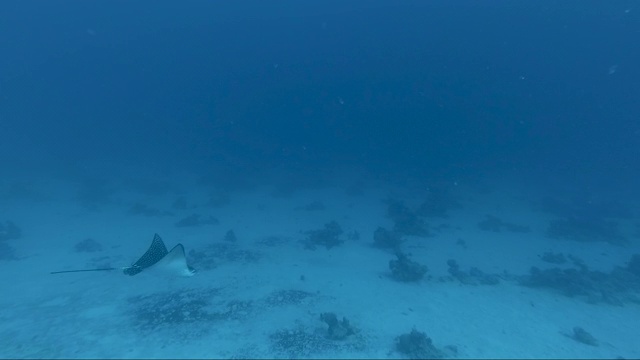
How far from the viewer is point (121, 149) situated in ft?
185

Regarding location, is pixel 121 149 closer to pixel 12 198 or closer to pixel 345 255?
pixel 12 198

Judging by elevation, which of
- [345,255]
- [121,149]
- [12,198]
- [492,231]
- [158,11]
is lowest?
[345,255]

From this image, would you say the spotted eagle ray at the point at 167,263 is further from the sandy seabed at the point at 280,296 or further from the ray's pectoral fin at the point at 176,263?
the sandy seabed at the point at 280,296

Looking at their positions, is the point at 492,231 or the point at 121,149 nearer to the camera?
the point at 492,231

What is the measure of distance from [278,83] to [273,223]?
11254 cm

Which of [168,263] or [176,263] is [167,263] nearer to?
[168,263]

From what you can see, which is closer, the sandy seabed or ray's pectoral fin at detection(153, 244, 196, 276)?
ray's pectoral fin at detection(153, 244, 196, 276)

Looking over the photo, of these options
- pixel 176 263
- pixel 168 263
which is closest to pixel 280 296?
pixel 176 263

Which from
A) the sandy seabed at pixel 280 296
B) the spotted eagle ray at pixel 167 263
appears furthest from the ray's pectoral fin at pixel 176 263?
the sandy seabed at pixel 280 296

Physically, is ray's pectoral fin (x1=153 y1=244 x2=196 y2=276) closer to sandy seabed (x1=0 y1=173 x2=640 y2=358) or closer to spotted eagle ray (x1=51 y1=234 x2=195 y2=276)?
spotted eagle ray (x1=51 y1=234 x2=195 y2=276)

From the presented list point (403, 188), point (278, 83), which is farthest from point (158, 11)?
point (403, 188)

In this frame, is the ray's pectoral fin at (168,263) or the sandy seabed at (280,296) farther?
the sandy seabed at (280,296)

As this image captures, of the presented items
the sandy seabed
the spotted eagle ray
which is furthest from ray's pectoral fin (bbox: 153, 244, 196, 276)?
the sandy seabed

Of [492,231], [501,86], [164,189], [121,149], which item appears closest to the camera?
[492,231]
